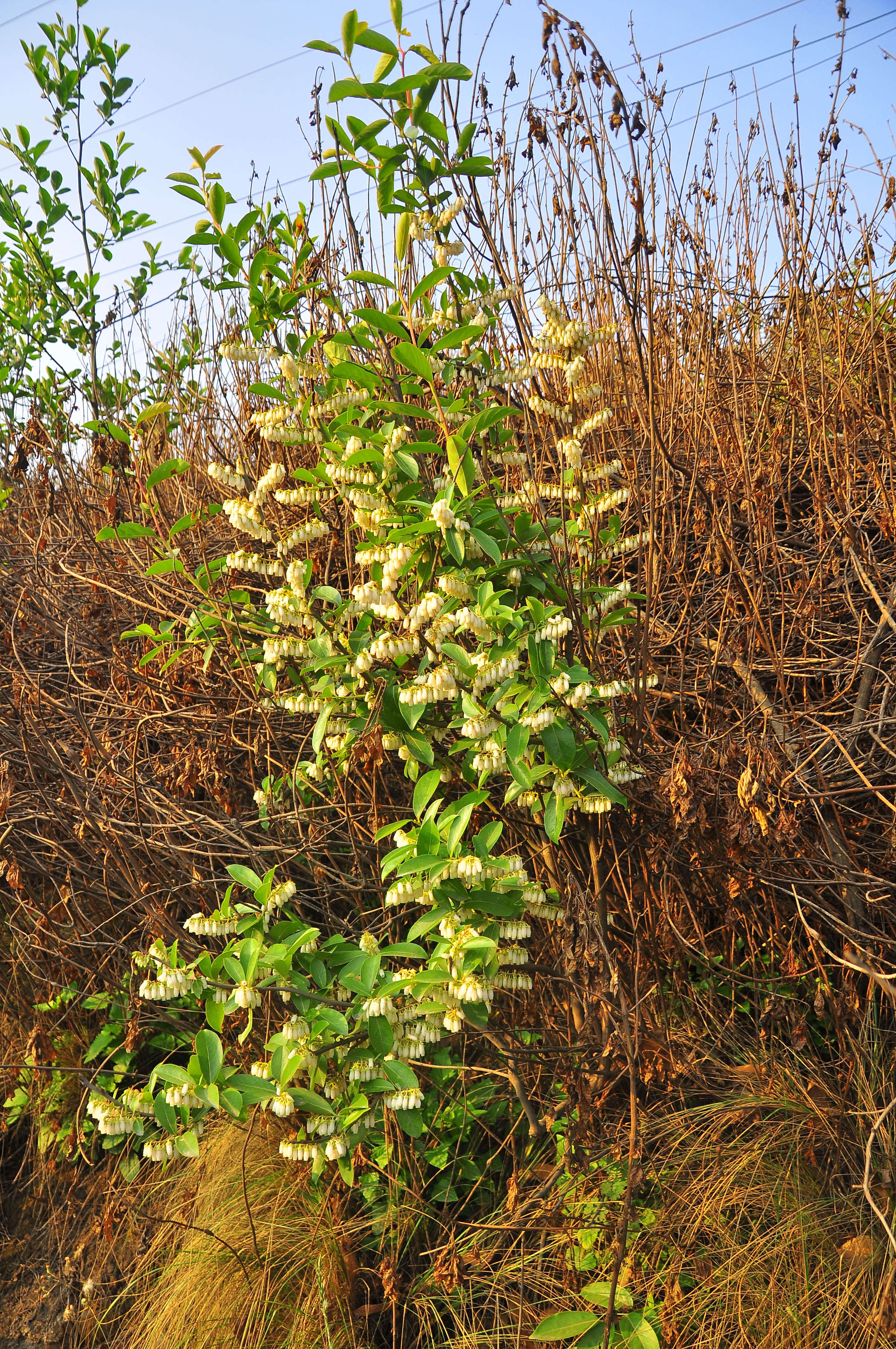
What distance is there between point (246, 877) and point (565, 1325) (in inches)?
44.4

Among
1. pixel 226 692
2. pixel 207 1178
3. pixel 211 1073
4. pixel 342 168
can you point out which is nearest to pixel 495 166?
pixel 342 168

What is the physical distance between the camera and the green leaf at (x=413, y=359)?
1.80 meters

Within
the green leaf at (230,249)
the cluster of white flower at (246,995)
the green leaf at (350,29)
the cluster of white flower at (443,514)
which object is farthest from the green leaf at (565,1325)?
the green leaf at (350,29)

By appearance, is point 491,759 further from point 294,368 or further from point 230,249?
point 230,249

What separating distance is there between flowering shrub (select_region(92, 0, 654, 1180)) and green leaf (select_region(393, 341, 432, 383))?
3 cm

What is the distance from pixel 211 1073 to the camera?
1816mm

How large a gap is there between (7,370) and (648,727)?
3683 millimetres

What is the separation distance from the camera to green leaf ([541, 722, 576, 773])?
179 centimetres

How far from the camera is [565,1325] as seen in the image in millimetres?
1753

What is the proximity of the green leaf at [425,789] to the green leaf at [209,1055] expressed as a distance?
2.06 feet

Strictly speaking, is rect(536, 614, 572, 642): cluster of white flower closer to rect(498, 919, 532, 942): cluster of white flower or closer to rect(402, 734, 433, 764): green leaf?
rect(402, 734, 433, 764): green leaf

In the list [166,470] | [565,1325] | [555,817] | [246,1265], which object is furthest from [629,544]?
[246,1265]

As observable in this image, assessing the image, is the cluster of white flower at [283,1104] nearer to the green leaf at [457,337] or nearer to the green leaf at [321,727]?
the green leaf at [321,727]

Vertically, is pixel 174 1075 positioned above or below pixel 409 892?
below
